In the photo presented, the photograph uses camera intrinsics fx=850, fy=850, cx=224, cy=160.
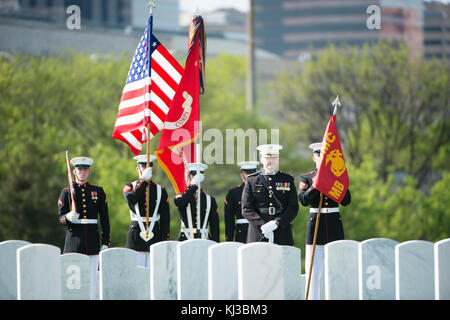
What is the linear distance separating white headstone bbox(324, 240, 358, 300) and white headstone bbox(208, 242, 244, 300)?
0.96 meters

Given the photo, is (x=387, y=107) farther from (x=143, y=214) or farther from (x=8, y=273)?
(x=8, y=273)

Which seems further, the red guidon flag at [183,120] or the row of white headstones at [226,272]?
the red guidon flag at [183,120]

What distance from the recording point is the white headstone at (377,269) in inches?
324

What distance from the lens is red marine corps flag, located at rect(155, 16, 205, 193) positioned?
32.6 ft

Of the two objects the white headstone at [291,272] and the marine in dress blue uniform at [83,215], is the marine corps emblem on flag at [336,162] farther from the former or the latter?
the marine in dress blue uniform at [83,215]

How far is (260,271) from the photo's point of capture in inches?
288

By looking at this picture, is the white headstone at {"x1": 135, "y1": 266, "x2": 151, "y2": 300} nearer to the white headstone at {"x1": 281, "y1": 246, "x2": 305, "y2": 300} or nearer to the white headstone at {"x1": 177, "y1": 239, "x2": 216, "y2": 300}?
the white headstone at {"x1": 177, "y1": 239, "x2": 216, "y2": 300}

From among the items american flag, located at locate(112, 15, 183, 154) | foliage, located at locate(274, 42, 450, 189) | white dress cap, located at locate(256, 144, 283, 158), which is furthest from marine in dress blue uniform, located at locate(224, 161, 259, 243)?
foliage, located at locate(274, 42, 450, 189)

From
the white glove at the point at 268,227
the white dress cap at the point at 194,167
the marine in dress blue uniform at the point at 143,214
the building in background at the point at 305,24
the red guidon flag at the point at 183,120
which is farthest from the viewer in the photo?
the building in background at the point at 305,24

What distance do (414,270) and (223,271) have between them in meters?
1.87

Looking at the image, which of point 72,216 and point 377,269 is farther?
point 72,216

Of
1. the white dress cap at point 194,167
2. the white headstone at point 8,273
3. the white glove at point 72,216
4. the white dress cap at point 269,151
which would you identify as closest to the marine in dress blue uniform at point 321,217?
the white dress cap at point 269,151

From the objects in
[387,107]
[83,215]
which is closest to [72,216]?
[83,215]
